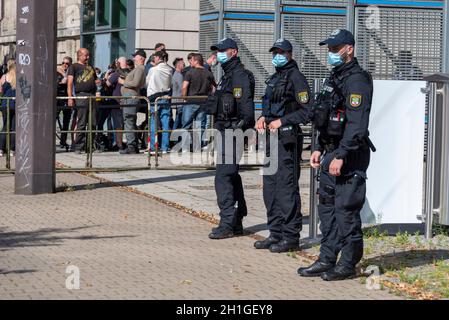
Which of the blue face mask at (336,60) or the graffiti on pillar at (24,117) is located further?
the graffiti on pillar at (24,117)

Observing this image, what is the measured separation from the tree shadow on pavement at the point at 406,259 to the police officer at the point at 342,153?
64 cm

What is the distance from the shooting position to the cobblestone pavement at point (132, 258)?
8.80 metres

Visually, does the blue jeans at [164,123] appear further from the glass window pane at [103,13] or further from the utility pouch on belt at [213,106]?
the glass window pane at [103,13]

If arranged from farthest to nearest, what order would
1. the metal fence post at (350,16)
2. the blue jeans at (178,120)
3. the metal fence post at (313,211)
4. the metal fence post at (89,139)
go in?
1. the blue jeans at (178,120)
2. the metal fence post at (350,16)
3. the metal fence post at (89,139)
4. the metal fence post at (313,211)

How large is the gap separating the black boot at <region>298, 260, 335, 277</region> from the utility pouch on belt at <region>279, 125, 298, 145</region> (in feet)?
5.16

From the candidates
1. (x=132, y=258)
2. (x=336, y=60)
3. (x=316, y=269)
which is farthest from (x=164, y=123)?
(x=336, y=60)

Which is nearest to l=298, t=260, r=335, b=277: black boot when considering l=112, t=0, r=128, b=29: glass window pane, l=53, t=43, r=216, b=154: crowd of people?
l=53, t=43, r=216, b=154: crowd of people

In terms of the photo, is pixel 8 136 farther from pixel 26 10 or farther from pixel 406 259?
pixel 406 259

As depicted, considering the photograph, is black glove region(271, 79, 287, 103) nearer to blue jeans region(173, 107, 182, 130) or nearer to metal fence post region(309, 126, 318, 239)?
metal fence post region(309, 126, 318, 239)

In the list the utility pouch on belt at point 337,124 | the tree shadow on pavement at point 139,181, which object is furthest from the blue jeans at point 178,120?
the utility pouch on belt at point 337,124

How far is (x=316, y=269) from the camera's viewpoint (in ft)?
31.2

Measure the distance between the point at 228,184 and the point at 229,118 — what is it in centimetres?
69

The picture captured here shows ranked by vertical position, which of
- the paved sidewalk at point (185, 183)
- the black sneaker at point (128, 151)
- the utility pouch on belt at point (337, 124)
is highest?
the utility pouch on belt at point (337, 124)
